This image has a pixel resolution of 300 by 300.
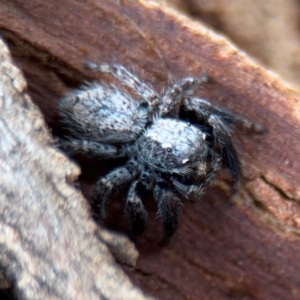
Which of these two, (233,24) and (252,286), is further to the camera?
(233,24)

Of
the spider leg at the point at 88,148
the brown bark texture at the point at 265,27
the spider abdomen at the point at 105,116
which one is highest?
the brown bark texture at the point at 265,27

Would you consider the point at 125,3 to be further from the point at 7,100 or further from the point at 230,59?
the point at 7,100

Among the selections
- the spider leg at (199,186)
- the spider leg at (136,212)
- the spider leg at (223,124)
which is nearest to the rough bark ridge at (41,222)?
the spider leg at (136,212)

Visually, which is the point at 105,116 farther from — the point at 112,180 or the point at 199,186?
the point at 199,186

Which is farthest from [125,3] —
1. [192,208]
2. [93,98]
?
[192,208]

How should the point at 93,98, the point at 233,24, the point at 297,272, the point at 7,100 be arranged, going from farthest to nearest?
the point at 233,24, the point at 93,98, the point at 297,272, the point at 7,100

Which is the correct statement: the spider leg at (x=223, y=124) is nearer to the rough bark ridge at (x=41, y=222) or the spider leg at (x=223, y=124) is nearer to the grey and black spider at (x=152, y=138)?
the grey and black spider at (x=152, y=138)

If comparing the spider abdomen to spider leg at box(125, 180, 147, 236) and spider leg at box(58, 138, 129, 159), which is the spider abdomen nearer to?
spider leg at box(58, 138, 129, 159)

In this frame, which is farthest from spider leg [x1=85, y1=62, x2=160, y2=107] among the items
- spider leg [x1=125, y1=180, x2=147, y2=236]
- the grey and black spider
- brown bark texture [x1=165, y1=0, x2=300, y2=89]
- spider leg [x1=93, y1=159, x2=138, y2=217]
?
Answer: brown bark texture [x1=165, y1=0, x2=300, y2=89]
